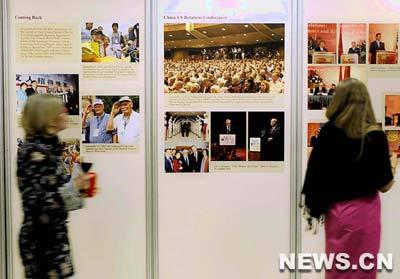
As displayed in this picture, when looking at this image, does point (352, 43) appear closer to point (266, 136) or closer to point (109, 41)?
point (266, 136)

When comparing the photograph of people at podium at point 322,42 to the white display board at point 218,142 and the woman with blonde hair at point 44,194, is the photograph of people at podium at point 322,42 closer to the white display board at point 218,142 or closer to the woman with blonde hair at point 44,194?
the white display board at point 218,142

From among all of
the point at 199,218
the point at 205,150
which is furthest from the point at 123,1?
the point at 199,218

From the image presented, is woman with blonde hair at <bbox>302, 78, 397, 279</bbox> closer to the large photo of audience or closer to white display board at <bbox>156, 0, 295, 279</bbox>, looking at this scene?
white display board at <bbox>156, 0, 295, 279</bbox>

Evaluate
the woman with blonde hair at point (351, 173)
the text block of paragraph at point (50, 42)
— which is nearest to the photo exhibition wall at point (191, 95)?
the text block of paragraph at point (50, 42)

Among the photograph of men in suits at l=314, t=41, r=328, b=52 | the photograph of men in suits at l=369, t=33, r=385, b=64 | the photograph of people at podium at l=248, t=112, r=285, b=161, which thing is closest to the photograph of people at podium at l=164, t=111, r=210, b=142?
the photograph of people at podium at l=248, t=112, r=285, b=161

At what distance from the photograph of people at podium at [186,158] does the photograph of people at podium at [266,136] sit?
12.0 inches

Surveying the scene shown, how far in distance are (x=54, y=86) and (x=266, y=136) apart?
4.68 ft

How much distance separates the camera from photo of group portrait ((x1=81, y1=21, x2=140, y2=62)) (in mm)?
3369

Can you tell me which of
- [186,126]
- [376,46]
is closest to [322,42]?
[376,46]

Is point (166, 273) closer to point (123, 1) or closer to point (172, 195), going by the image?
point (172, 195)

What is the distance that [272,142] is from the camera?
343 centimetres

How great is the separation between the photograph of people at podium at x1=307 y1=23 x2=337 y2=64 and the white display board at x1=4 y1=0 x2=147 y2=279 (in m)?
1.09

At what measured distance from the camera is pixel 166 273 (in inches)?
138

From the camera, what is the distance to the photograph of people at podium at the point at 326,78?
339 cm
